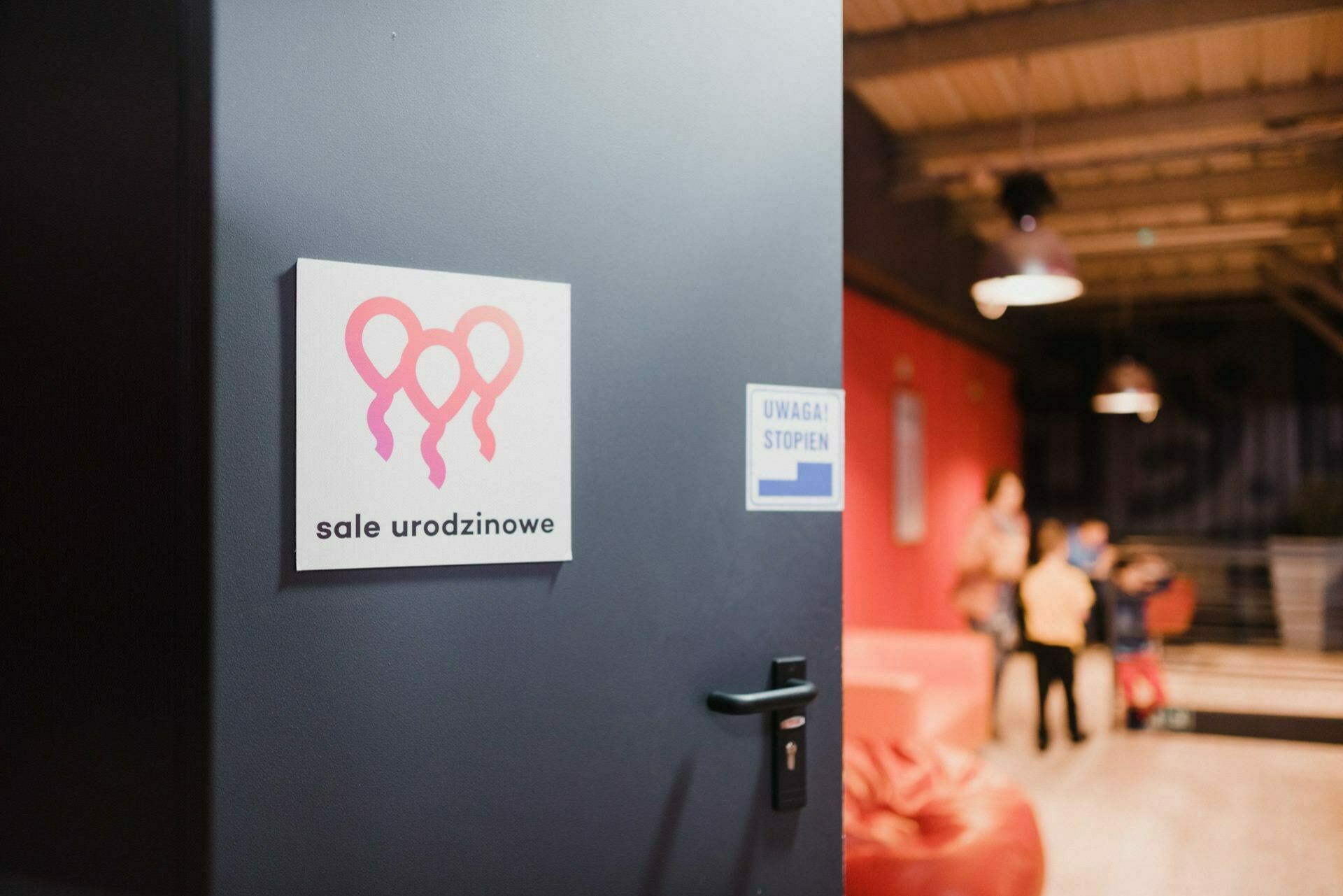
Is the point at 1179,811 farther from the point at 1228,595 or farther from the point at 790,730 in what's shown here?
the point at 1228,595

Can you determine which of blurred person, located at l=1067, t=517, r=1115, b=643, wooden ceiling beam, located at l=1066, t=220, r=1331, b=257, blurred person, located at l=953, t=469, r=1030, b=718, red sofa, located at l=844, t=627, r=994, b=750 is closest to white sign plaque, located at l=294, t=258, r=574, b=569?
red sofa, located at l=844, t=627, r=994, b=750

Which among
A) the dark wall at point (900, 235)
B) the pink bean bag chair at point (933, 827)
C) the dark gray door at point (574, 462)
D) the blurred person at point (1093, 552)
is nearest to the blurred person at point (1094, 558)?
the blurred person at point (1093, 552)

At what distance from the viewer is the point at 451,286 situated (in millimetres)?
1369

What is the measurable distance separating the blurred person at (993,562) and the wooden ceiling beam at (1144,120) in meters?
2.00

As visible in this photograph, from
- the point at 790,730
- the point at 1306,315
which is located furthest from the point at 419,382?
the point at 1306,315

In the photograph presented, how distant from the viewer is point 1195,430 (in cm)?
1173

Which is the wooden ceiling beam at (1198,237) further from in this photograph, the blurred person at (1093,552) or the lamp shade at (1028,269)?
the lamp shade at (1028,269)

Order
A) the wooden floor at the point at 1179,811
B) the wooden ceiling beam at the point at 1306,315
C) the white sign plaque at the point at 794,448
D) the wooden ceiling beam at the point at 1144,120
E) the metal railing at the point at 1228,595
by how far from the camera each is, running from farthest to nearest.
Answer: the metal railing at the point at 1228,595
the wooden ceiling beam at the point at 1306,315
the wooden ceiling beam at the point at 1144,120
the wooden floor at the point at 1179,811
the white sign plaque at the point at 794,448

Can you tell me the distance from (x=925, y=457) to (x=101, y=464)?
23.0 feet

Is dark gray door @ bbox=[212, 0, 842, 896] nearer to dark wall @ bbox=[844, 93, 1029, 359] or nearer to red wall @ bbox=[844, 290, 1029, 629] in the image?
red wall @ bbox=[844, 290, 1029, 629]

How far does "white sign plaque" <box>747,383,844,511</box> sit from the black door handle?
281 mm

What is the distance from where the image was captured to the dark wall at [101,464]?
124 cm

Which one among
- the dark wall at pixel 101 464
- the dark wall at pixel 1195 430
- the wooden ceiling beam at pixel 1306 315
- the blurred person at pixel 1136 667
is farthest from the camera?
the dark wall at pixel 1195 430

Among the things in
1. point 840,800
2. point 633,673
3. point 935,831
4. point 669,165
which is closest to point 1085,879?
point 935,831
